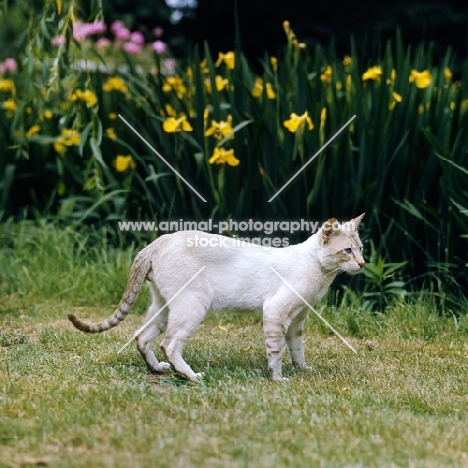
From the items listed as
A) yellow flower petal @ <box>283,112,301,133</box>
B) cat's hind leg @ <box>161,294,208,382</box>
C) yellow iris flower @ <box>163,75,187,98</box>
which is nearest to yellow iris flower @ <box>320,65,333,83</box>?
yellow flower petal @ <box>283,112,301,133</box>

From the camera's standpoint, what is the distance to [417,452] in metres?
3.20

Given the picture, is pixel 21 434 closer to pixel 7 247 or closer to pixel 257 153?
pixel 257 153

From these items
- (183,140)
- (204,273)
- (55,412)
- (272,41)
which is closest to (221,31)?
(272,41)

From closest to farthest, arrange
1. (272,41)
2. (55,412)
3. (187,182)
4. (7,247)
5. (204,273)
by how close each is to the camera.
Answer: (55,412), (204,273), (187,182), (7,247), (272,41)

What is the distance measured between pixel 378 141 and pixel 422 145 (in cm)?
34

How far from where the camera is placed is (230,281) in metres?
4.37

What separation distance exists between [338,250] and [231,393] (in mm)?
974

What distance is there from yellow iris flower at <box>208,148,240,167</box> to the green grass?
1.14 meters

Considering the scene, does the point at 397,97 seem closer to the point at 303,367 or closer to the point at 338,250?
the point at 338,250

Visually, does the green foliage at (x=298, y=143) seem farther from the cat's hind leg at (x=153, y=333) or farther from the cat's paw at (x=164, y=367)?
the cat's paw at (x=164, y=367)

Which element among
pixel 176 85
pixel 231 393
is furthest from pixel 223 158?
pixel 231 393

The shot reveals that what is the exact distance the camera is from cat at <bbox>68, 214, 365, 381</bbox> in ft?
14.0

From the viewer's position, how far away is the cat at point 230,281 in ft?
14.0

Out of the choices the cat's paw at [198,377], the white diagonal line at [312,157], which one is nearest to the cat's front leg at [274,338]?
the cat's paw at [198,377]
